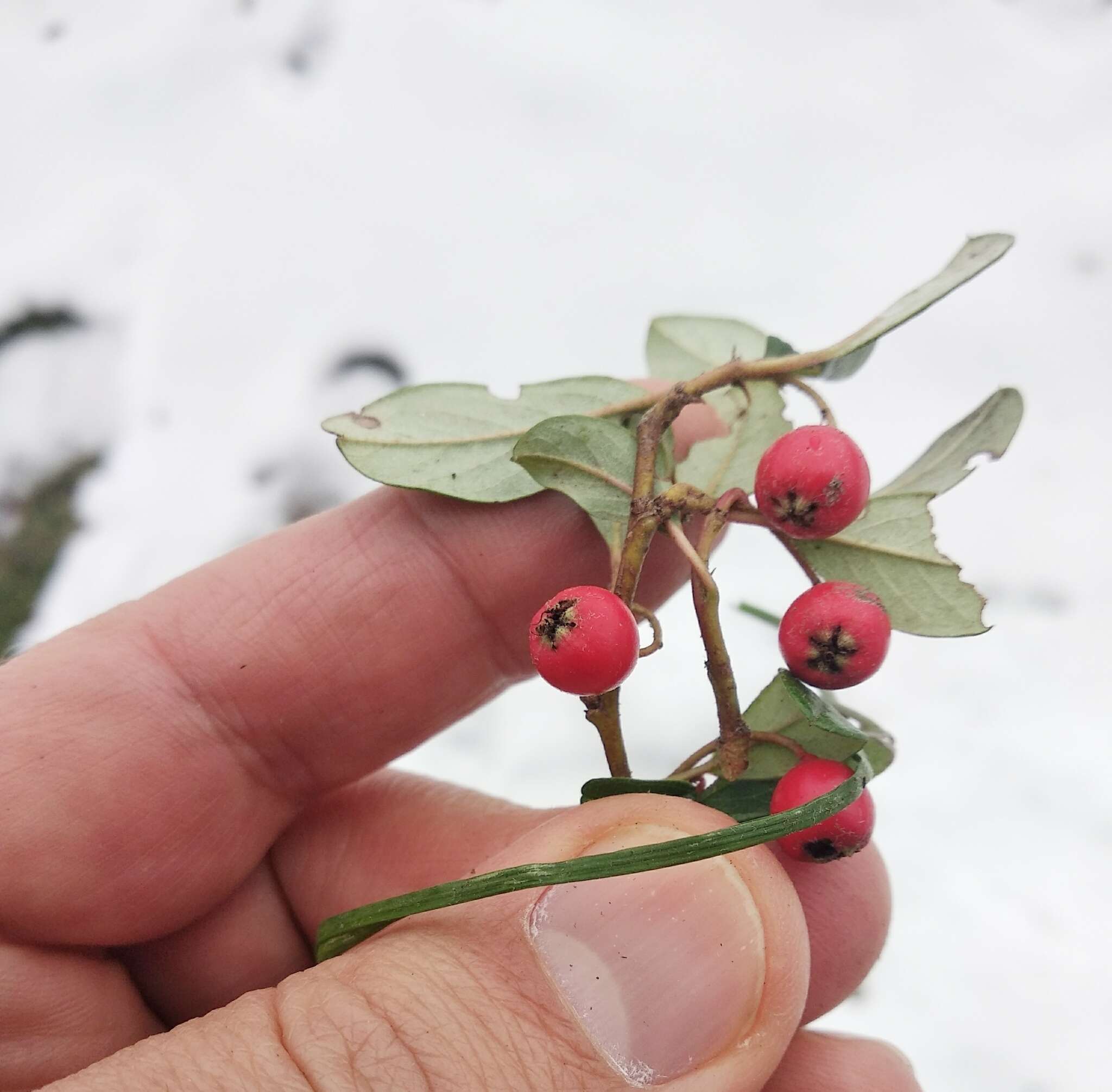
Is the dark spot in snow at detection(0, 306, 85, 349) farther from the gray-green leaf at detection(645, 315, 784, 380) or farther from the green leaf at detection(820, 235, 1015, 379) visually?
the green leaf at detection(820, 235, 1015, 379)

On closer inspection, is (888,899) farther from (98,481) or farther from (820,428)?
(98,481)

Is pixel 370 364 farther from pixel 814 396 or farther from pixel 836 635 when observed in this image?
pixel 836 635

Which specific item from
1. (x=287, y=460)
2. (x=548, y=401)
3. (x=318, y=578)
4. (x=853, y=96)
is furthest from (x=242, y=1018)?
(x=853, y=96)

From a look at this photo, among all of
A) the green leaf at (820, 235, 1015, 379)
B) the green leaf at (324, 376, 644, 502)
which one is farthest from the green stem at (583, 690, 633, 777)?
the green leaf at (820, 235, 1015, 379)

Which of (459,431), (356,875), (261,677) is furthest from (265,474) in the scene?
(459,431)

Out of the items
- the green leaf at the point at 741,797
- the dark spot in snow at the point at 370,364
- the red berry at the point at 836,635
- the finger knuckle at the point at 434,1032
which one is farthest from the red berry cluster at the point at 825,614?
the dark spot in snow at the point at 370,364

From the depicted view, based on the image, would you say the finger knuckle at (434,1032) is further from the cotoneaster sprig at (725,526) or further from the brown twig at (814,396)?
the brown twig at (814,396)
